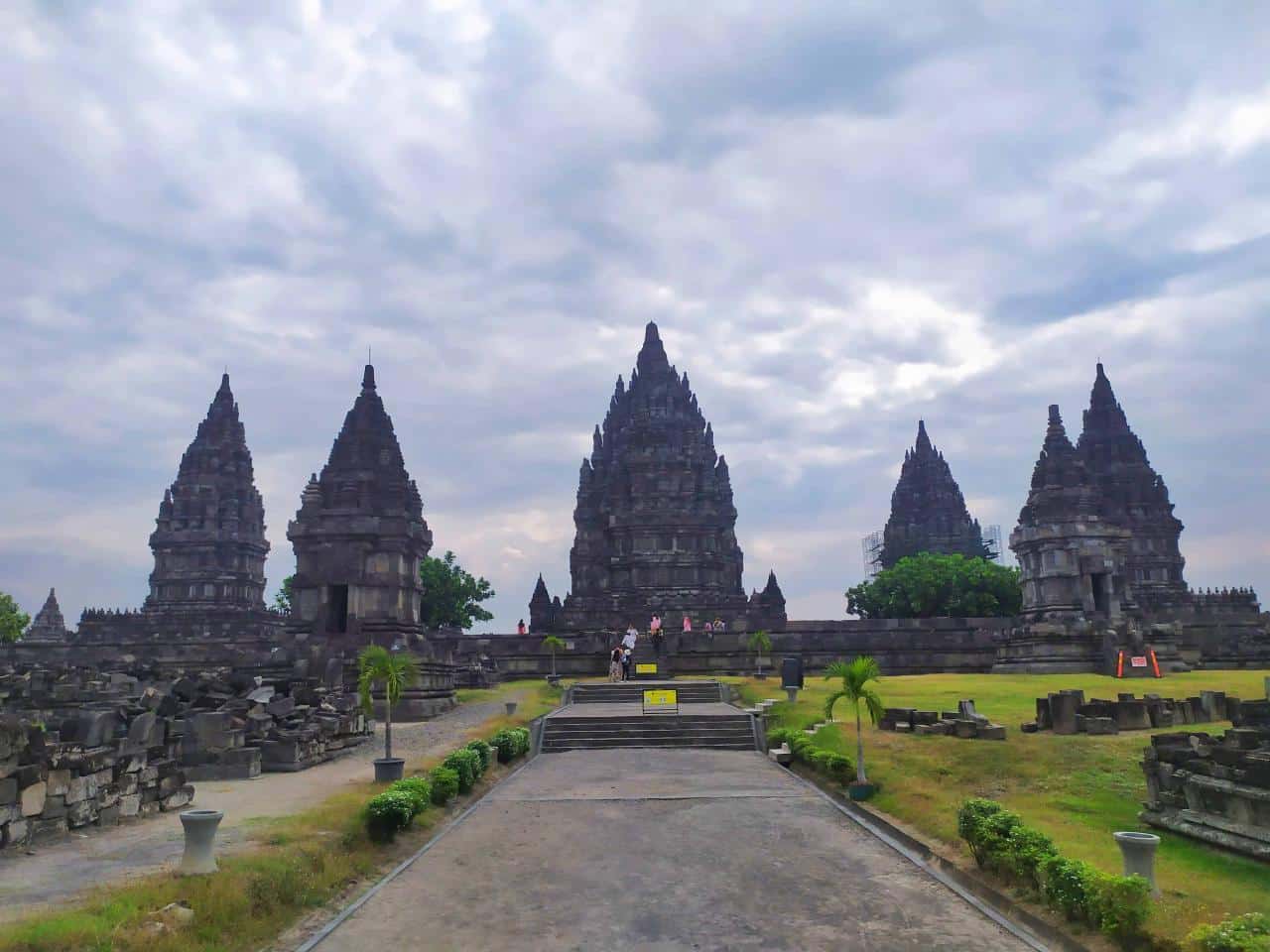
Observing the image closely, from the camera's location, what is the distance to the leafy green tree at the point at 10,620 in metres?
59.4

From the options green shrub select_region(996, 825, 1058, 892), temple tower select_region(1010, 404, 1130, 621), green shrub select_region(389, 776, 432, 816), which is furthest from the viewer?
temple tower select_region(1010, 404, 1130, 621)

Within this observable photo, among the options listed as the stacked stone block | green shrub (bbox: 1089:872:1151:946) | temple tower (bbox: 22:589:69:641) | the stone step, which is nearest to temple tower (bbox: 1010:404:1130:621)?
the stone step

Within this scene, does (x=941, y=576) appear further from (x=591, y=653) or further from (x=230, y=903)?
(x=230, y=903)

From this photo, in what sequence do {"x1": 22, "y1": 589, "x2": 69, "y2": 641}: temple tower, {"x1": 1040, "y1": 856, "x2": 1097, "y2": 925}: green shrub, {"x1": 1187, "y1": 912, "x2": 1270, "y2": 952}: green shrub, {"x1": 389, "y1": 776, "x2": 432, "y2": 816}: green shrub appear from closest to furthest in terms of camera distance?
1. {"x1": 1187, "y1": 912, "x2": 1270, "y2": 952}: green shrub
2. {"x1": 1040, "y1": 856, "x2": 1097, "y2": 925}: green shrub
3. {"x1": 389, "y1": 776, "x2": 432, "y2": 816}: green shrub
4. {"x1": 22, "y1": 589, "x2": 69, "y2": 641}: temple tower

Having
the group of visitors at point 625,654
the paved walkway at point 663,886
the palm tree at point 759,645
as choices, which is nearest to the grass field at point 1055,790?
the paved walkway at point 663,886

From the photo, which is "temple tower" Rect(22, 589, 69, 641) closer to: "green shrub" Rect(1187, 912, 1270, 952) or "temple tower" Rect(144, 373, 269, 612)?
"temple tower" Rect(144, 373, 269, 612)

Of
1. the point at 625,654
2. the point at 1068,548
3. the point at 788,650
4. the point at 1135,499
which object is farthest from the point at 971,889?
the point at 1135,499

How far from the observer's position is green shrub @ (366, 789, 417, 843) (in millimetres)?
11609

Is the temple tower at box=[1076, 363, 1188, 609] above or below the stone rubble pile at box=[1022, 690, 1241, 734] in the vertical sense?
above

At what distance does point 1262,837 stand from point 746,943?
641 centimetres

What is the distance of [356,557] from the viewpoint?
34312mm

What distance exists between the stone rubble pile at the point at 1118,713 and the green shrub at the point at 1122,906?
11975 millimetres

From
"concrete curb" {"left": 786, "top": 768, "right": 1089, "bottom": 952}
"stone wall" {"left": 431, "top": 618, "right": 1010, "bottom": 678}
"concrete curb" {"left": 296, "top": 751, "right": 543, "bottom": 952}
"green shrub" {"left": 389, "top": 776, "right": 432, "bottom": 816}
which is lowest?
"concrete curb" {"left": 786, "top": 768, "right": 1089, "bottom": 952}

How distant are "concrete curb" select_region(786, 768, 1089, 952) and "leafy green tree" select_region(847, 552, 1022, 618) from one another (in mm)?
50299
